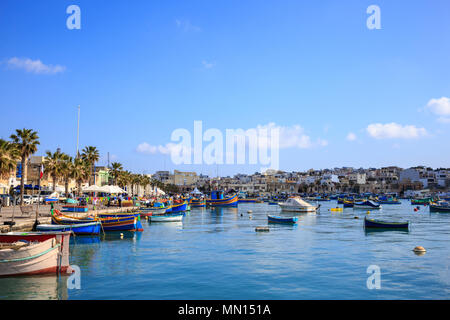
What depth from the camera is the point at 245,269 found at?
22766 mm

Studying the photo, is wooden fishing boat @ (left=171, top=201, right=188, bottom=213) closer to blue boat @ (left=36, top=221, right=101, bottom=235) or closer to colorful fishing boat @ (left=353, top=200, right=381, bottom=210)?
blue boat @ (left=36, top=221, right=101, bottom=235)

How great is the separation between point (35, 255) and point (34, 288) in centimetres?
193

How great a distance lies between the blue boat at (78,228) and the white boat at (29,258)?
14.4m

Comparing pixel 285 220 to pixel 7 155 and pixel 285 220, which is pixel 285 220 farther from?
pixel 7 155

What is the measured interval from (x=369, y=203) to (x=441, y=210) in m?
16.8

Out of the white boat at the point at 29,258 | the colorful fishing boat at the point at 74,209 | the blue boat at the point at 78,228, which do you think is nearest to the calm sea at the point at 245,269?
the white boat at the point at 29,258

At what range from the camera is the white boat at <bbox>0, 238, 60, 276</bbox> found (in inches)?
742

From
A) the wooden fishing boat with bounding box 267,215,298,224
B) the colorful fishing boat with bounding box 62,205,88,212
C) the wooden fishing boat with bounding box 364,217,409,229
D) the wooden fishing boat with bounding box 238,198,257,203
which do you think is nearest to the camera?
the wooden fishing boat with bounding box 364,217,409,229

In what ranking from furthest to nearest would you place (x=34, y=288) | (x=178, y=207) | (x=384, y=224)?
(x=178, y=207) < (x=384, y=224) < (x=34, y=288)

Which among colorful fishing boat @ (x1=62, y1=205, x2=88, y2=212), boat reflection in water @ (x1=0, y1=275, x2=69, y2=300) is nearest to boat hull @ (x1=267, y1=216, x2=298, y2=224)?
colorful fishing boat @ (x1=62, y1=205, x2=88, y2=212)

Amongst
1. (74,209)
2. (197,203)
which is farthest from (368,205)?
(74,209)

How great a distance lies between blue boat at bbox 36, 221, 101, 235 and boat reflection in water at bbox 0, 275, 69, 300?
589 inches
